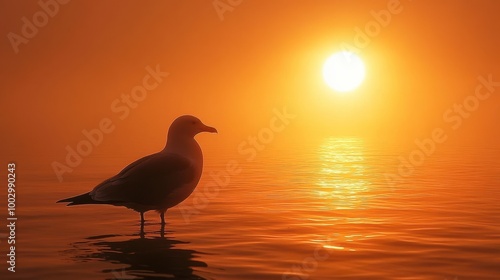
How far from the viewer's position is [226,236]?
12.5 metres

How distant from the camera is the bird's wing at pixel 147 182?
12070 millimetres

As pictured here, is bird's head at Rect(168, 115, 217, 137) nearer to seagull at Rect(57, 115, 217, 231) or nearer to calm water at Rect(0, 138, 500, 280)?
seagull at Rect(57, 115, 217, 231)

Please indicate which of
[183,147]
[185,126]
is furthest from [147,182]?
[185,126]

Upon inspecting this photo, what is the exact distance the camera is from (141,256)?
10312 mm

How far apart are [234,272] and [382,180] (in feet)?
62.0

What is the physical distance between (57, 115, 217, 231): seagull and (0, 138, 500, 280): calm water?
699 mm

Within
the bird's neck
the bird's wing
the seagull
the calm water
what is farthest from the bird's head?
the calm water

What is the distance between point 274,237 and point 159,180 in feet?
7.90

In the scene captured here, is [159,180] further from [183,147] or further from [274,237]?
[274,237]

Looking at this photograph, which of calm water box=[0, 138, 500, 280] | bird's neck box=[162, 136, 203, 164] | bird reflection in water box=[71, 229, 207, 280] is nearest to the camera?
bird reflection in water box=[71, 229, 207, 280]

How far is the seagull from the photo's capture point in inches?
475

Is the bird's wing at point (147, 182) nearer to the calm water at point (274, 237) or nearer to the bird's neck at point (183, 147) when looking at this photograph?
the bird's neck at point (183, 147)

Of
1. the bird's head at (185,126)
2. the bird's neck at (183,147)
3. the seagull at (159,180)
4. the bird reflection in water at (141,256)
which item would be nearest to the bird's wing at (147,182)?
the seagull at (159,180)

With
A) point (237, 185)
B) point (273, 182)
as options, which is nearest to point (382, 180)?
point (273, 182)
